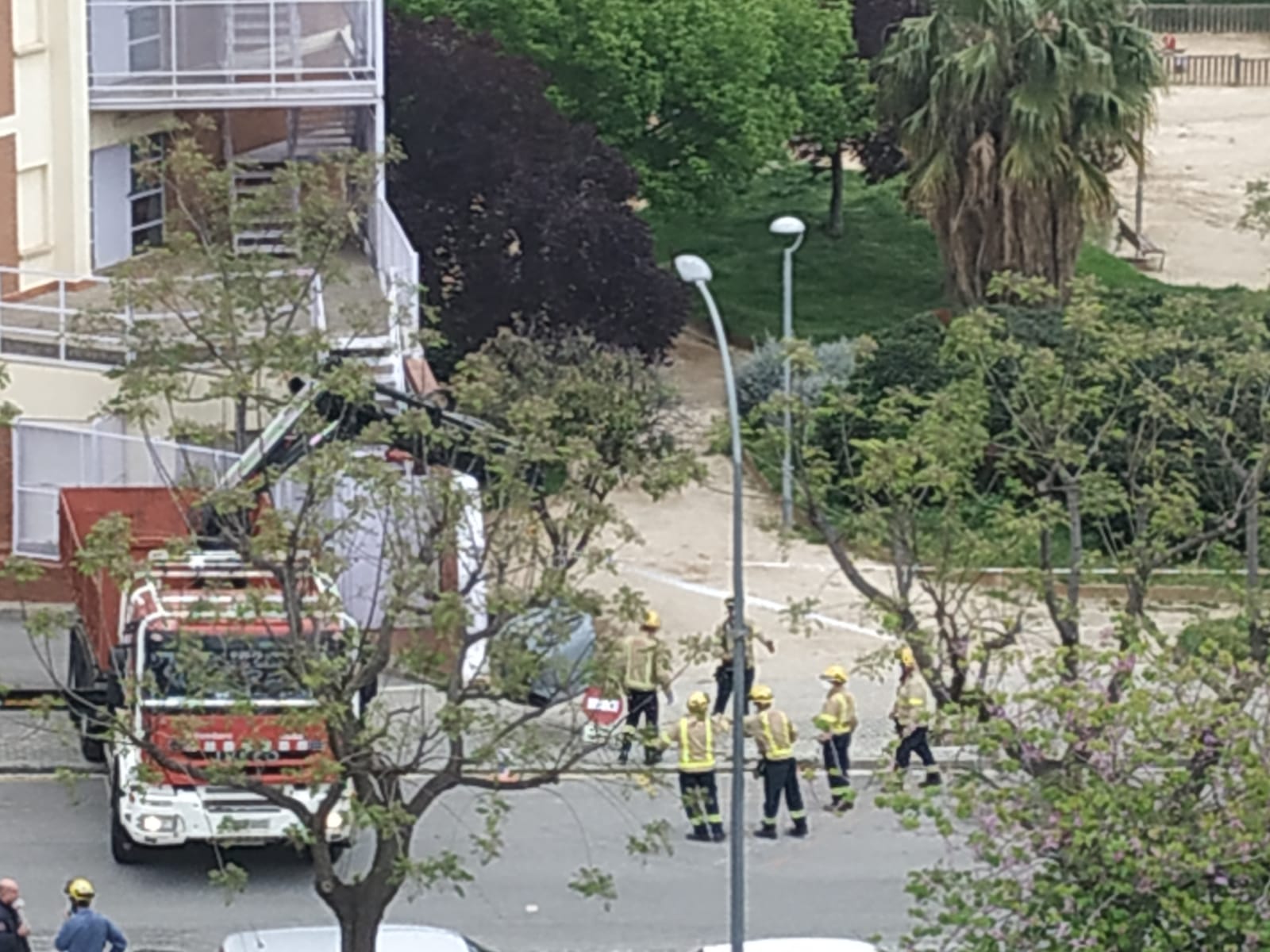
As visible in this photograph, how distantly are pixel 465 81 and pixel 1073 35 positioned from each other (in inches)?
283

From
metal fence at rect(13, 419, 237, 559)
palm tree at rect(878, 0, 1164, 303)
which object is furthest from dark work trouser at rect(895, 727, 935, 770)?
palm tree at rect(878, 0, 1164, 303)

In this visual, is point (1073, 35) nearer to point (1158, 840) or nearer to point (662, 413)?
point (662, 413)

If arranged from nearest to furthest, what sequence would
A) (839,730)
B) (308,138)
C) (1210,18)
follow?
(839,730) < (308,138) < (1210,18)

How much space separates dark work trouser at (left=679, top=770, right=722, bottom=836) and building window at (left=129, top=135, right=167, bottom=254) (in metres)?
11.5

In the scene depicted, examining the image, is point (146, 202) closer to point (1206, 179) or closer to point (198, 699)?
point (198, 699)

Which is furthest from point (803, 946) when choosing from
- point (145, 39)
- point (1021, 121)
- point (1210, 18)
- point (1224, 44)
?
point (1210, 18)

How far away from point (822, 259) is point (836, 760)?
73.1 feet

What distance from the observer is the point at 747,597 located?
2889cm

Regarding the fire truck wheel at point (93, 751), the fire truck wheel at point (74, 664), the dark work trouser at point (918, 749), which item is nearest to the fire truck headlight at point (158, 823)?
the fire truck wheel at point (74, 664)

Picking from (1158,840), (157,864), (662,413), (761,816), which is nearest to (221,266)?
(157,864)

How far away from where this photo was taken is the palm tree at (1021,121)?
33.6 m

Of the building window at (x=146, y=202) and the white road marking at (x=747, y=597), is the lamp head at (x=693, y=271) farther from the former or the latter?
the building window at (x=146, y=202)

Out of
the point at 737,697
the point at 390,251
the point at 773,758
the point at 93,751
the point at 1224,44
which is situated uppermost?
the point at 1224,44

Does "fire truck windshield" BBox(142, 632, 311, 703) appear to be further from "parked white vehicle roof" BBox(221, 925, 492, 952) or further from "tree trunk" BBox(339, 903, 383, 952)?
"parked white vehicle roof" BBox(221, 925, 492, 952)
